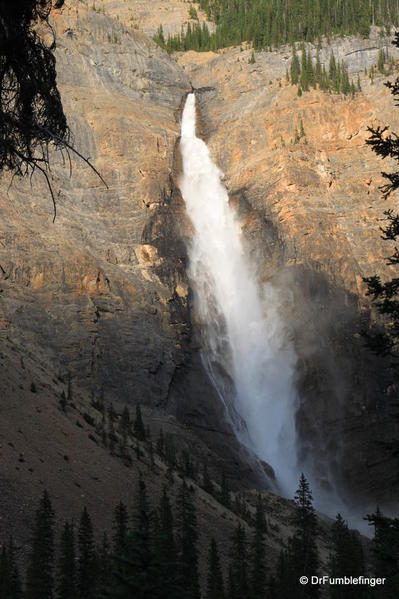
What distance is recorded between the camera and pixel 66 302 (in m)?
51.8

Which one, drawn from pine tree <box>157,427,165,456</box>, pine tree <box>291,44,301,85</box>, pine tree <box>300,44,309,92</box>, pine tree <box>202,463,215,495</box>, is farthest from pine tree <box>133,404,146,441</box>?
pine tree <box>291,44,301,85</box>

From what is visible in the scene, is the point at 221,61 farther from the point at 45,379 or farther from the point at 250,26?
the point at 45,379

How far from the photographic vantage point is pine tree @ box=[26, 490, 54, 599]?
67.9ft

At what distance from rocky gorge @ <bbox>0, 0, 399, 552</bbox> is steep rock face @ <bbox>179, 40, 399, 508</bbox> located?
159 mm

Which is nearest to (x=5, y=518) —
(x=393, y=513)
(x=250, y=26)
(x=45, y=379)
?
(x=45, y=379)

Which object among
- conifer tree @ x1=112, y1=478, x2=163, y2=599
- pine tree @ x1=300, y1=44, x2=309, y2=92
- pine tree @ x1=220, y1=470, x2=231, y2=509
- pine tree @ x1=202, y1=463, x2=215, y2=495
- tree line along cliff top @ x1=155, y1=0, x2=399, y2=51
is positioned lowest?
conifer tree @ x1=112, y1=478, x2=163, y2=599

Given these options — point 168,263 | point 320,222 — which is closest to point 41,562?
point 168,263

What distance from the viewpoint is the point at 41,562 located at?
21438 millimetres

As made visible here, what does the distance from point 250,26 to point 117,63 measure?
865 inches

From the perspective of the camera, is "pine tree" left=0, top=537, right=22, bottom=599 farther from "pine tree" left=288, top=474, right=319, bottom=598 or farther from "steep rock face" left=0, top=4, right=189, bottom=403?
"steep rock face" left=0, top=4, right=189, bottom=403

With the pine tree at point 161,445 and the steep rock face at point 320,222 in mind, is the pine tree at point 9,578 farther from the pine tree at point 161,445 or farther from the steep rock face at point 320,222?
the steep rock face at point 320,222

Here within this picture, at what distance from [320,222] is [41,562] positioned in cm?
4963

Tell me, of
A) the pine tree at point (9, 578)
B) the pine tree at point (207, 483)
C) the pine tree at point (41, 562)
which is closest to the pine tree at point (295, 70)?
the pine tree at point (207, 483)

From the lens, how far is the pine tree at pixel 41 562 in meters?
20.7
